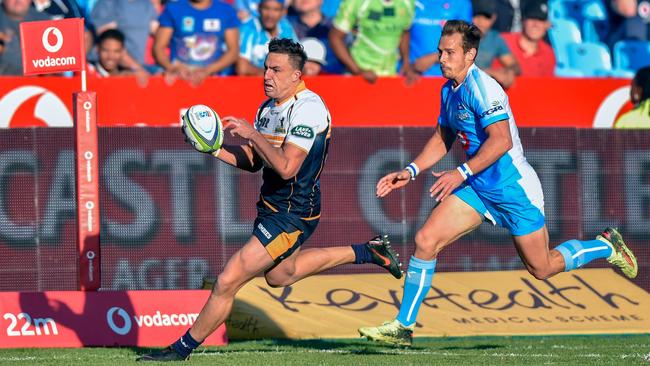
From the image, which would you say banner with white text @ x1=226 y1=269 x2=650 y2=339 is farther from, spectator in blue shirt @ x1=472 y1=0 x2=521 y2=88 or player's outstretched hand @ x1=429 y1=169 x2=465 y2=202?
player's outstretched hand @ x1=429 y1=169 x2=465 y2=202

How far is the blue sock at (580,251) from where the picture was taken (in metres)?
10.1

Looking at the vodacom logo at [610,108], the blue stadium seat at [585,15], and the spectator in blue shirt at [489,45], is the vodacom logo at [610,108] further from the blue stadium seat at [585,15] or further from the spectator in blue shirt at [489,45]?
the blue stadium seat at [585,15]

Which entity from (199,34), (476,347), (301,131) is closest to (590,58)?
(199,34)

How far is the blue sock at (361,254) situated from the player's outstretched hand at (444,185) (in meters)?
1.53

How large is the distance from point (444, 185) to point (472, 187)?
100cm

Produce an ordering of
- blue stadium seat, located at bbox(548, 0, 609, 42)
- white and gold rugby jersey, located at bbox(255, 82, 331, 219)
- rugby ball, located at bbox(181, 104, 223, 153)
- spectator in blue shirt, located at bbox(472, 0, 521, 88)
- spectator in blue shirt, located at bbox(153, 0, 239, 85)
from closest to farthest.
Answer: rugby ball, located at bbox(181, 104, 223, 153), white and gold rugby jersey, located at bbox(255, 82, 331, 219), spectator in blue shirt, located at bbox(153, 0, 239, 85), spectator in blue shirt, located at bbox(472, 0, 521, 88), blue stadium seat, located at bbox(548, 0, 609, 42)

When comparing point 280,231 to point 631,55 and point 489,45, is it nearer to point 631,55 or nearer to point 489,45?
point 489,45

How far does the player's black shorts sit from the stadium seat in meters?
9.14

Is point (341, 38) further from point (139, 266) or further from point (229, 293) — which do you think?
point (229, 293)

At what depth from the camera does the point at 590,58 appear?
57.2ft

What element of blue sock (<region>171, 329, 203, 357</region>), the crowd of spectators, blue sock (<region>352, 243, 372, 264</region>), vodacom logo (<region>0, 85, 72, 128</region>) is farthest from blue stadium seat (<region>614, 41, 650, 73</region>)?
blue sock (<region>171, 329, 203, 357</region>)

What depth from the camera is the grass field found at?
944 centimetres

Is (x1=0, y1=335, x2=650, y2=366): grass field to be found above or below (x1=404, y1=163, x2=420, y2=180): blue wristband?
below

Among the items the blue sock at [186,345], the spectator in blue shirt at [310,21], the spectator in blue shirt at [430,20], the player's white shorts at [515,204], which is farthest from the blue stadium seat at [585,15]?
the blue sock at [186,345]
